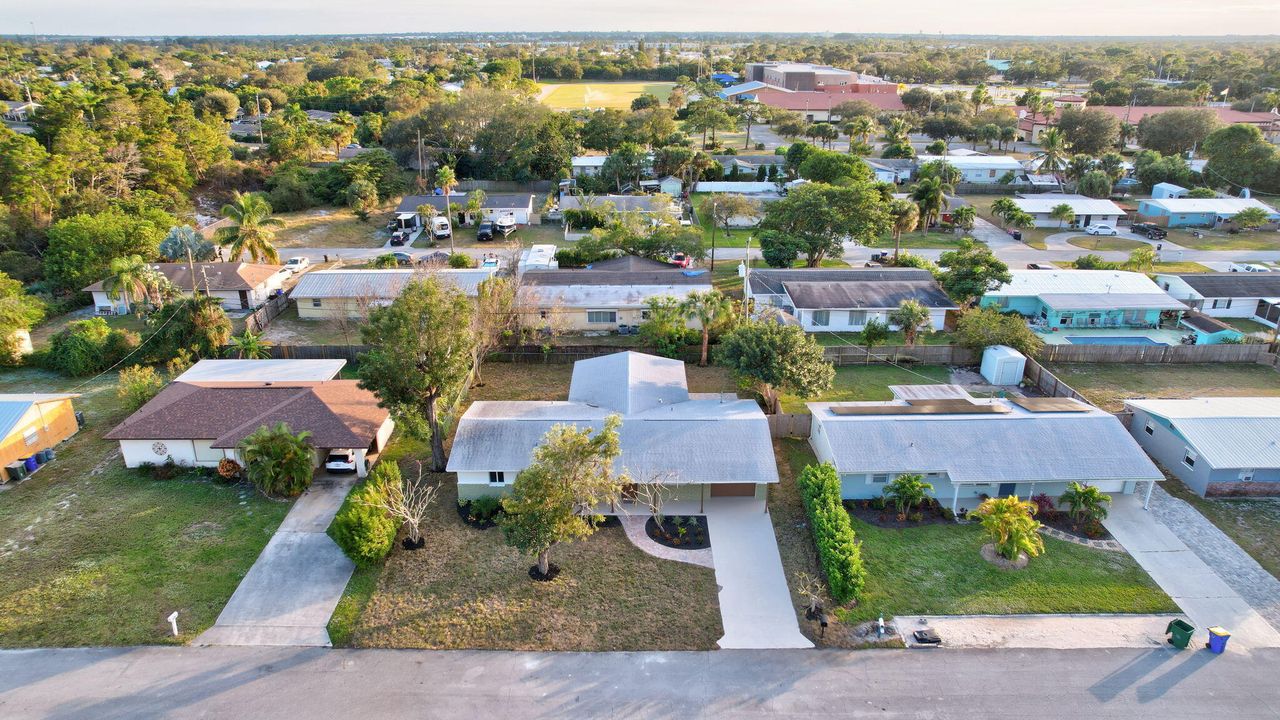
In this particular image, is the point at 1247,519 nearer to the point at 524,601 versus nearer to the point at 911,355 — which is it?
the point at 911,355

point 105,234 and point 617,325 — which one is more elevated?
point 105,234

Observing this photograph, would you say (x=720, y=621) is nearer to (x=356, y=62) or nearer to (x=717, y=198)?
(x=717, y=198)

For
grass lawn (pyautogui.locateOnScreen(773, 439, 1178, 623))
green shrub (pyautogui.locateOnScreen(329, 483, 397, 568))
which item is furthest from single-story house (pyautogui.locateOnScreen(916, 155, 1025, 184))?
green shrub (pyautogui.locateOnScreen(329, 483, 397, 568))

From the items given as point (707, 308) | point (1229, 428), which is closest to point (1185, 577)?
point (1229, 428)

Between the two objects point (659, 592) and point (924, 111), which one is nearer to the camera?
point (659, 592)

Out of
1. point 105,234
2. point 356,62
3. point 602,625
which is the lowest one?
point 602,625


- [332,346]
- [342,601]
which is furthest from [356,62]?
[342,601]

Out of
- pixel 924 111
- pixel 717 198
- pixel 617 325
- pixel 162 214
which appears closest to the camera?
pixel 617 325
